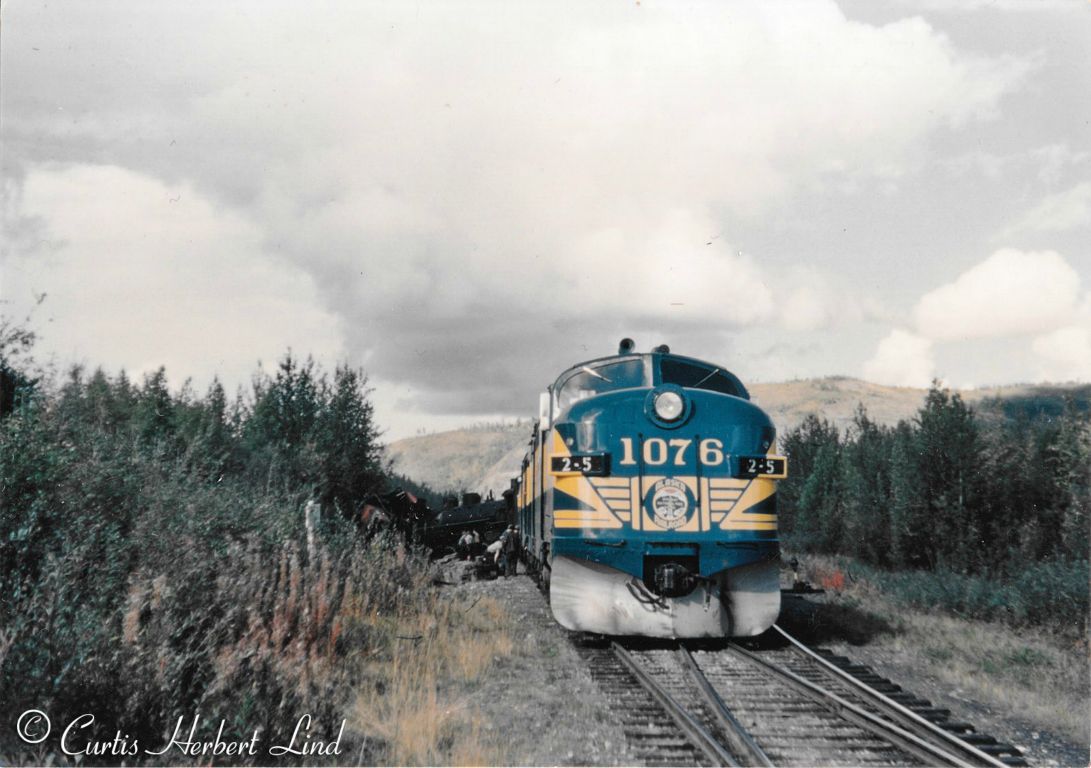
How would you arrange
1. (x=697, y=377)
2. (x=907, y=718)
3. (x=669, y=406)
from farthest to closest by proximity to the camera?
(x=697, y=377) < (x=669, y=406) < (x=907, y=718)

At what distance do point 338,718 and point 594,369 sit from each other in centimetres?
558

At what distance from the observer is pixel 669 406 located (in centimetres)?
846

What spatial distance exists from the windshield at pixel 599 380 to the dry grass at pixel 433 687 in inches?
125

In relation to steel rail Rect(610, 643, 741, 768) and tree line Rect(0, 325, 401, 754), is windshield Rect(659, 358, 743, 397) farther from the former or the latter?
tree line Rect(0, 325, 401, 754)

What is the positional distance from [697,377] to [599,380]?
1317mm

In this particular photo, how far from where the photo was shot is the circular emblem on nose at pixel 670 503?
27.0 ft

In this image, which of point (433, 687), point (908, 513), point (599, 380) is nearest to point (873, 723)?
point (433, 687)

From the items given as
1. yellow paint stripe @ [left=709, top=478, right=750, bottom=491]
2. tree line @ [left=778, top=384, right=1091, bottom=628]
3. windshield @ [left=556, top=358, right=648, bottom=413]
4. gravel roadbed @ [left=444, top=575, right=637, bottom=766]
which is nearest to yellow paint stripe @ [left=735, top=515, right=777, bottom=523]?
yellow paint stripe @ [left=709, top=478, right=750, bottom=491]

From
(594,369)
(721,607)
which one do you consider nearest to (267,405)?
(594,369)

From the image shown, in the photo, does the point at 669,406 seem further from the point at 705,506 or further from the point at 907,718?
the point at 907,718

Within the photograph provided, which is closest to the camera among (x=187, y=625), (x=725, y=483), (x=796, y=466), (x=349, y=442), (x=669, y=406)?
(x=187, y=625)

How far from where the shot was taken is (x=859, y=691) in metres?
6.69

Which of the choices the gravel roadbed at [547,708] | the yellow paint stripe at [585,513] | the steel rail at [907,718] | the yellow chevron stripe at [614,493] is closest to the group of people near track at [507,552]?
the gravel roadbed at [547,708]

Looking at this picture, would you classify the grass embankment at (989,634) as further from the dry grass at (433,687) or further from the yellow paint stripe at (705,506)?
the dry grass at (433,687)
